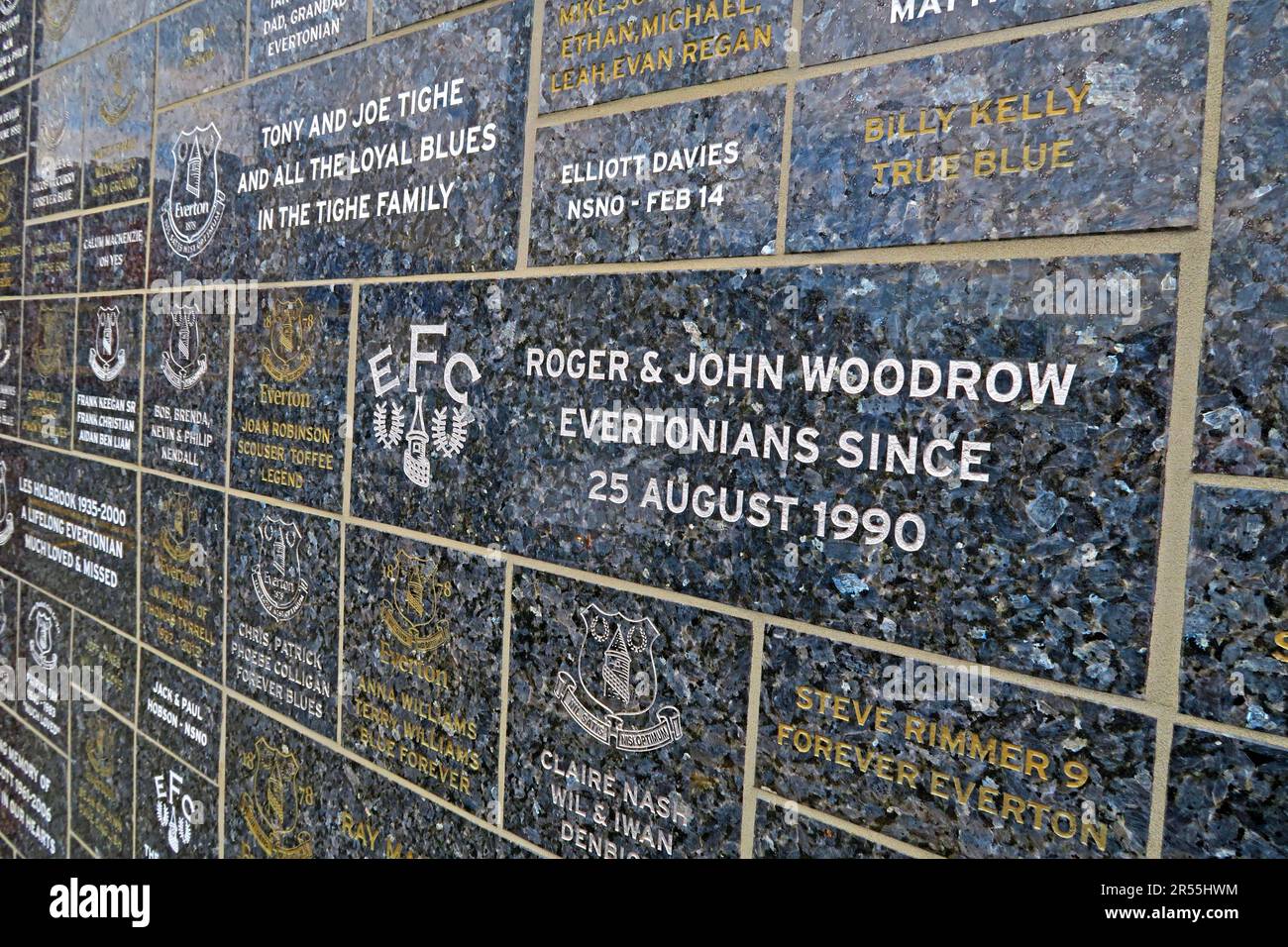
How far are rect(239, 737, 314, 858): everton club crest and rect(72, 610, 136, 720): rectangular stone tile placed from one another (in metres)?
0.49

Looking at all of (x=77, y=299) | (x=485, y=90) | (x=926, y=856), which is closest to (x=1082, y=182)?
(x=926, y=856)

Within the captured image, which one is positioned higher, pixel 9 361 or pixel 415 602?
pixel 9 361

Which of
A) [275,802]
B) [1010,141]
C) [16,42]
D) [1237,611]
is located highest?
[16,42]

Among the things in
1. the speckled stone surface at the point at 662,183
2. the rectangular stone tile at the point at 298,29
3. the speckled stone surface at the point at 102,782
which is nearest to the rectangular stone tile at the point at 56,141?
the rectangular stone tile at the point at 298,29

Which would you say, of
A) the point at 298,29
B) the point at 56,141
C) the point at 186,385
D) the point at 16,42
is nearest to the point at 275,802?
the point at 186,385

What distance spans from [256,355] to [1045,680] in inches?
53.7

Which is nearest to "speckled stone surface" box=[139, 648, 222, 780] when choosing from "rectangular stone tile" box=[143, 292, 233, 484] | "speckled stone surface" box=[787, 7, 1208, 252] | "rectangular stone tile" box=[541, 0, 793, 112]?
"rectangular stone tile" box=[143, 292, 233, 484]

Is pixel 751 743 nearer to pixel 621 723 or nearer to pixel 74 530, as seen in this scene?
pixel 621 723

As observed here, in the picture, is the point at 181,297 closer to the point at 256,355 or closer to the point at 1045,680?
the point at 256,355

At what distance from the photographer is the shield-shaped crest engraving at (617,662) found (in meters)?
1.13

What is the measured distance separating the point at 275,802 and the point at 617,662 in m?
0.82

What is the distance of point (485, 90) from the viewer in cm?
128

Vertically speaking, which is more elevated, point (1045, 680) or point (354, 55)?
point (354, 55)

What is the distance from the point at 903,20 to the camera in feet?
3.04
